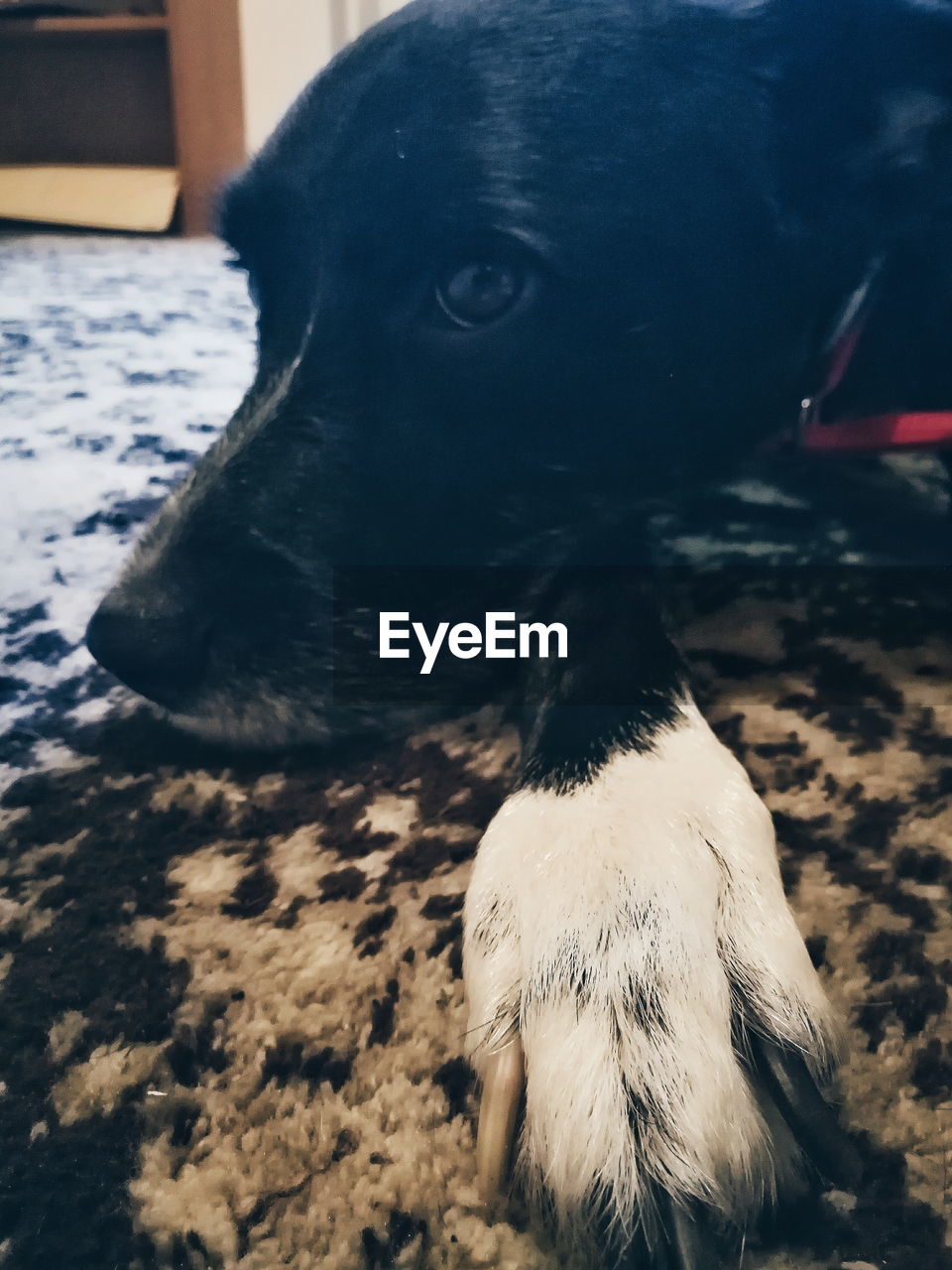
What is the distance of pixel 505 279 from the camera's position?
0.75m

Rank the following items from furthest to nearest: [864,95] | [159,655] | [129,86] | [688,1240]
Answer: [129,86] → [864,95] → [159,655] → [688,1240]

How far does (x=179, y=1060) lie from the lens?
1.44 feet

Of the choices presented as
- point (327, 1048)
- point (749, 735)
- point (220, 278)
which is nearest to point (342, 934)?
point (327, 1048)

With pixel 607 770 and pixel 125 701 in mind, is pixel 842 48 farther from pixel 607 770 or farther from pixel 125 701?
pixel 125 701

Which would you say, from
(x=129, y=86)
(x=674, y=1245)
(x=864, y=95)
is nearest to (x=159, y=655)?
(x=674, y=1245)

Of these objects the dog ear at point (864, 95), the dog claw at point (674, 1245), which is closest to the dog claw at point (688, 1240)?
the dog claw at point (674, 1245)

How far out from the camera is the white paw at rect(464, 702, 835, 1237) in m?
0.37

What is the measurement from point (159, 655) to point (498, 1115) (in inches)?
18.2

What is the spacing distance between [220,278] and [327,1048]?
2458mm

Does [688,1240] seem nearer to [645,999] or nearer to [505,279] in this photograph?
[645,999]

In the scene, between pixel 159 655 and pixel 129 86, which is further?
pixel 129 86

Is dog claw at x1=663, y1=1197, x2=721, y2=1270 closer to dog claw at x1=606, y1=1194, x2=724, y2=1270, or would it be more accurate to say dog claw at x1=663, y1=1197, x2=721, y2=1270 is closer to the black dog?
dog claw at x1=606, y1=1194, x2=724, y2=1270

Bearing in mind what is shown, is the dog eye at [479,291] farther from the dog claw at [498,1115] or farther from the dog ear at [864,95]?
the dog claw at [498,1115]

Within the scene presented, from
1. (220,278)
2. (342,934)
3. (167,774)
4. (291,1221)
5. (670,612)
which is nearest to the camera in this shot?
(291,1221)
